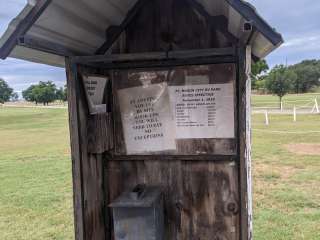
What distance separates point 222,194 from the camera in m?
3.33

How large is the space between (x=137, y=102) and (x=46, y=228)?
311 centimetres

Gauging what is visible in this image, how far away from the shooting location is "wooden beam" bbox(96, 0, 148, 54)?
3246 millimetres

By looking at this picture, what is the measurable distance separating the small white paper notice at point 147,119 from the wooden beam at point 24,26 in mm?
1285

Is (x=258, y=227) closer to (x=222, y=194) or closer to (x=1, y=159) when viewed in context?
(x=222, y=194)

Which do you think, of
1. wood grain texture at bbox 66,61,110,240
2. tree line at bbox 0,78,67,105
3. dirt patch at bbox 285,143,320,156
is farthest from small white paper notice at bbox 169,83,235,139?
tree line at bbox 0,78,67,105

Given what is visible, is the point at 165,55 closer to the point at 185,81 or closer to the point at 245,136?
the point at 185,81

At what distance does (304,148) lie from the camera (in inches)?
478

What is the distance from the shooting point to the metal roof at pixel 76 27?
2281 mm

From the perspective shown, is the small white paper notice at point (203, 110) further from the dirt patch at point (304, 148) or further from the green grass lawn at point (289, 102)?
the green grass lawn at point (289, 102)

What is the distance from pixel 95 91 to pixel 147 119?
0.53m

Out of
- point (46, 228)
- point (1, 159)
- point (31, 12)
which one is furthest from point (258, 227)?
point (1, 159)

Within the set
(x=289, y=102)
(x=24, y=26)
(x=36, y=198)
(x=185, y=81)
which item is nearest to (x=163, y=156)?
(x=185, y=81)

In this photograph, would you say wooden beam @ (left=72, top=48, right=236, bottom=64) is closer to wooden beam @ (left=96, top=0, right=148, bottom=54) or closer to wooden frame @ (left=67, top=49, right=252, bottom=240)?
wooden frame @ (left=67, top=49, right=252, bottom=240)

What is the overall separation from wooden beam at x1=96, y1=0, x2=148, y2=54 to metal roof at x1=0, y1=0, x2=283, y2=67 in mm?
31
